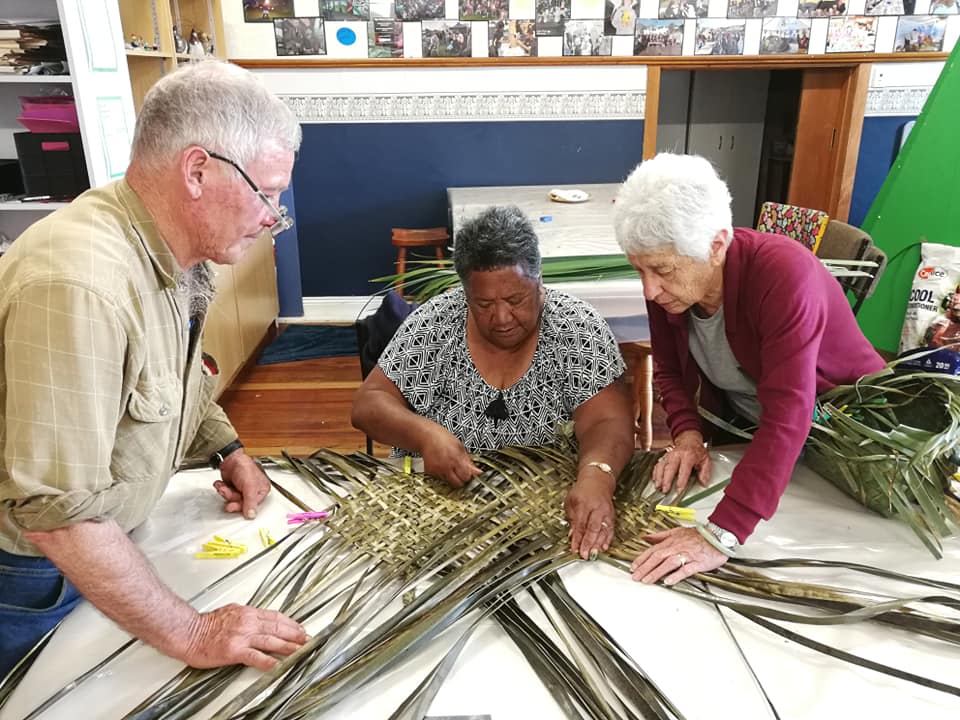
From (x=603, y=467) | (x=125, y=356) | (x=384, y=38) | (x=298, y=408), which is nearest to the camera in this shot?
(x=125, y=356)

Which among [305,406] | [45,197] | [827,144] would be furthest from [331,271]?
[827,144]

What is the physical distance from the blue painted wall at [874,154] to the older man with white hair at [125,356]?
5023 mm

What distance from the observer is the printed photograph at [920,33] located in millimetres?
4812

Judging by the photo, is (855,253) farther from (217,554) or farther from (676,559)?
(217,554)

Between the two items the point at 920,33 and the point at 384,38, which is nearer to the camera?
the point at 384,38

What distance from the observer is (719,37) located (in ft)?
15.7

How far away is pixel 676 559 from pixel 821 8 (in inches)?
189

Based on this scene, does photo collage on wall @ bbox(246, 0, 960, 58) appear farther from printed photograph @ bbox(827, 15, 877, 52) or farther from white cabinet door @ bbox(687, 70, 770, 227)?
white cabinet door @ bbox(687, 70, 770, 227)

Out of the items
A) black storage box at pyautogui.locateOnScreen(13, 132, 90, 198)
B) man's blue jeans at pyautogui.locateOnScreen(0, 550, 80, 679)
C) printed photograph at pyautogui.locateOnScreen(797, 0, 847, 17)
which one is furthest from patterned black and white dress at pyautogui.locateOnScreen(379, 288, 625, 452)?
printed photograph at pyautogui.locateOnScreen(797, 0, 847, 17)

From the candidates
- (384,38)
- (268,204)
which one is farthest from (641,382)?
(384,38)

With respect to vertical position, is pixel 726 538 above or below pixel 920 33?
below

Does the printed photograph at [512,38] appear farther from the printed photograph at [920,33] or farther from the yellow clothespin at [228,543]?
the yellow clothespin at [228,543]

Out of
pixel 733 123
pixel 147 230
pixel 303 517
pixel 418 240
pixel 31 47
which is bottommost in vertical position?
pixel 418 240

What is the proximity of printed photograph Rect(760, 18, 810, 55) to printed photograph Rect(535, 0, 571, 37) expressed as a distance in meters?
1.31
